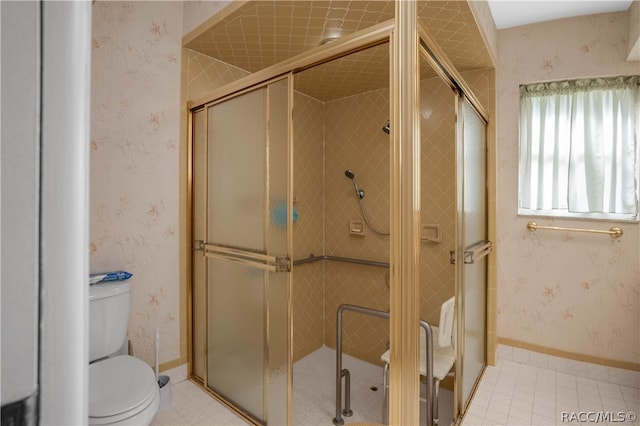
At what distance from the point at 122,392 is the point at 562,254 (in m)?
2.62

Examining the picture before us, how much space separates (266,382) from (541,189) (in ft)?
7.01

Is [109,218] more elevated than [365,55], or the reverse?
[365,55]

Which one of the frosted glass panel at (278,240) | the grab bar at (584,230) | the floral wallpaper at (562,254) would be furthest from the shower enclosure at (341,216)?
the grab bar at (584,230)

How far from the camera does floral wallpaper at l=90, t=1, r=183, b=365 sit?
1.72 metres

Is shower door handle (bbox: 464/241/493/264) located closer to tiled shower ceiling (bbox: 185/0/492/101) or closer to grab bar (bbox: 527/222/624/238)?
grab bar (bbox: 527/222/624/238)

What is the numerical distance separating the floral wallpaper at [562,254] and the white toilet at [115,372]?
2.26 m

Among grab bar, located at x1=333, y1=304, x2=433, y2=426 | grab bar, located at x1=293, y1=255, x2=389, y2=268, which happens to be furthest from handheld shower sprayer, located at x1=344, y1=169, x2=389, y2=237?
grab bar, located at x1=333, y1=304, x2=433, y2=426

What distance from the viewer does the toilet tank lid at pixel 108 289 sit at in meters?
1.52

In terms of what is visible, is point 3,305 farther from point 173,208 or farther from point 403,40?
point 173,208

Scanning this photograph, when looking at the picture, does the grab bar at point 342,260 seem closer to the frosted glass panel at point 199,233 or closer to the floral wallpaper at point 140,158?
the frosted glass panel at point 199,233

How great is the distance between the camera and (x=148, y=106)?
1.91 meters

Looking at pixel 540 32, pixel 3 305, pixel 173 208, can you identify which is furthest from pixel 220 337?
pixel 540 32

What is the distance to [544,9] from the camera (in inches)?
81.4

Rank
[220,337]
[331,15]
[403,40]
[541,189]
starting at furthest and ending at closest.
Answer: [541,189], [220,337], [331,15], [403,40]
